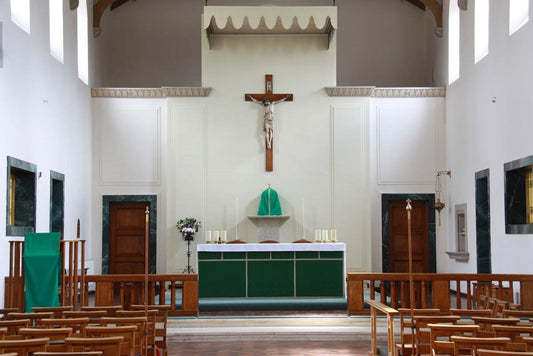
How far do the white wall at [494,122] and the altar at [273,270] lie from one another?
108 inches

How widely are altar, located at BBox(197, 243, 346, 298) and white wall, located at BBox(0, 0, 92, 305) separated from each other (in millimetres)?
3068

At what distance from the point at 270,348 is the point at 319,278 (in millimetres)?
2967

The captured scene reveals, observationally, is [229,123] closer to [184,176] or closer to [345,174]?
[184,176]

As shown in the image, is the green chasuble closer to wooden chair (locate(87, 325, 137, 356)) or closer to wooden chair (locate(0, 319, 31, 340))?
wooden chair (locate(0, 319, 31, 340))

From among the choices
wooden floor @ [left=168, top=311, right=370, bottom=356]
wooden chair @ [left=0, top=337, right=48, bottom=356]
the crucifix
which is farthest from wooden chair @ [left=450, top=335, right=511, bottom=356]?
the crucifix

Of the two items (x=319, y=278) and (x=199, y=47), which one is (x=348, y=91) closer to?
(x=199, y=47)

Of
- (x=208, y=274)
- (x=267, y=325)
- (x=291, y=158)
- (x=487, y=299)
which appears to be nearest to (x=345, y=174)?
(x=291, y=158)

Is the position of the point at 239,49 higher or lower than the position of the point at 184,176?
higher

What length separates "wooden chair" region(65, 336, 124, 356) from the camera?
543 cm

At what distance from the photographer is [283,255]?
39.6 feet

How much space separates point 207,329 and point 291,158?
5.70 meters

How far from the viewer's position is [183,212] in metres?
14.9

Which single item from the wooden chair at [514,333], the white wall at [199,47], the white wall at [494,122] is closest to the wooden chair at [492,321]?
the wooden chair at [514,333]

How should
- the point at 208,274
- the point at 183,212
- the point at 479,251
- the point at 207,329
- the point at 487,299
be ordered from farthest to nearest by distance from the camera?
the point at 183,212 < the point at 479,251 < the point at 208,274 < the point at 207,329 < the point at 487,299
